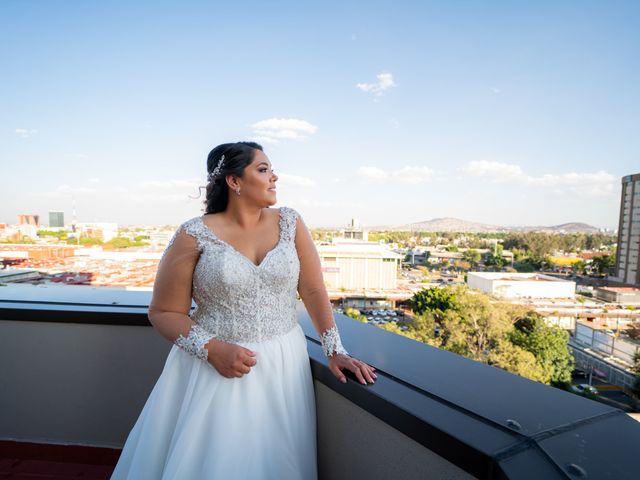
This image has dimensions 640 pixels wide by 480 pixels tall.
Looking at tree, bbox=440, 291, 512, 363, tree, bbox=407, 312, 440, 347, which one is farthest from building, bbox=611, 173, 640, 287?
tree, bbox=407, 312, 440, 347

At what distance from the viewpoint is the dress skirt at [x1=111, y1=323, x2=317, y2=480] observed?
0.85 m

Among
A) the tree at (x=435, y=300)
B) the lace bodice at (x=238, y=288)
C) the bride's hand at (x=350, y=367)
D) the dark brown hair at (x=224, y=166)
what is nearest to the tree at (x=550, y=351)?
the tree at (x=435, y=300)

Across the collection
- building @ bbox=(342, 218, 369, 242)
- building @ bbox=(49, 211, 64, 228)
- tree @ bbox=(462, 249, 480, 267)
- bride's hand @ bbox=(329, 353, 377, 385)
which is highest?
building @ bbox=(49, 211, 64, 228)

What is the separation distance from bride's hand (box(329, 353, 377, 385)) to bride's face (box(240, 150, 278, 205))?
46 cm

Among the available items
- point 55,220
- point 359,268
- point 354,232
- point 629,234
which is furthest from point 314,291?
point 354,232

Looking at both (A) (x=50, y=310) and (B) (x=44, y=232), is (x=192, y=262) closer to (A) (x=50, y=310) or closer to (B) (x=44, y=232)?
(A) (x=50, y=310)

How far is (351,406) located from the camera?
862 mm

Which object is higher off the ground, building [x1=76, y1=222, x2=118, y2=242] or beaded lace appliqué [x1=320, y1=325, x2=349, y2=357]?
building [x1=76, y1=222, x2=118, y2=242]

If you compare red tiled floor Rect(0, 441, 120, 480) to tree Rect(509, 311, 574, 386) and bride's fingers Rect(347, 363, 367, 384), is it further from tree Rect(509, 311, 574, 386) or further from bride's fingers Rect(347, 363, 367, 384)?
tree Rect(509, 311, 574, 386)

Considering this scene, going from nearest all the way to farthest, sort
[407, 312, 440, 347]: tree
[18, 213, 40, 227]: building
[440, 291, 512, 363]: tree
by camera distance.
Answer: [18, 213, 40, 227]: building → [440, 291, 512, 363]: tree → [407, 312, 440, 347]: tree

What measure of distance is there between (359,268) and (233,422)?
95.4ft

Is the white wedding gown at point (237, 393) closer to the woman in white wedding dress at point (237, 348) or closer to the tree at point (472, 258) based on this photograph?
the woman in white wedding dress at point (237, 348)

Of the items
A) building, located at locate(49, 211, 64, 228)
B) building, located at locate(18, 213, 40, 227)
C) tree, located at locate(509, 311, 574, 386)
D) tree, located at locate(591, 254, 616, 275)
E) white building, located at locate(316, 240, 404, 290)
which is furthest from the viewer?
tree, located at locate(591, 254, 616, 275)

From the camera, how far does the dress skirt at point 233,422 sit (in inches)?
33.3
